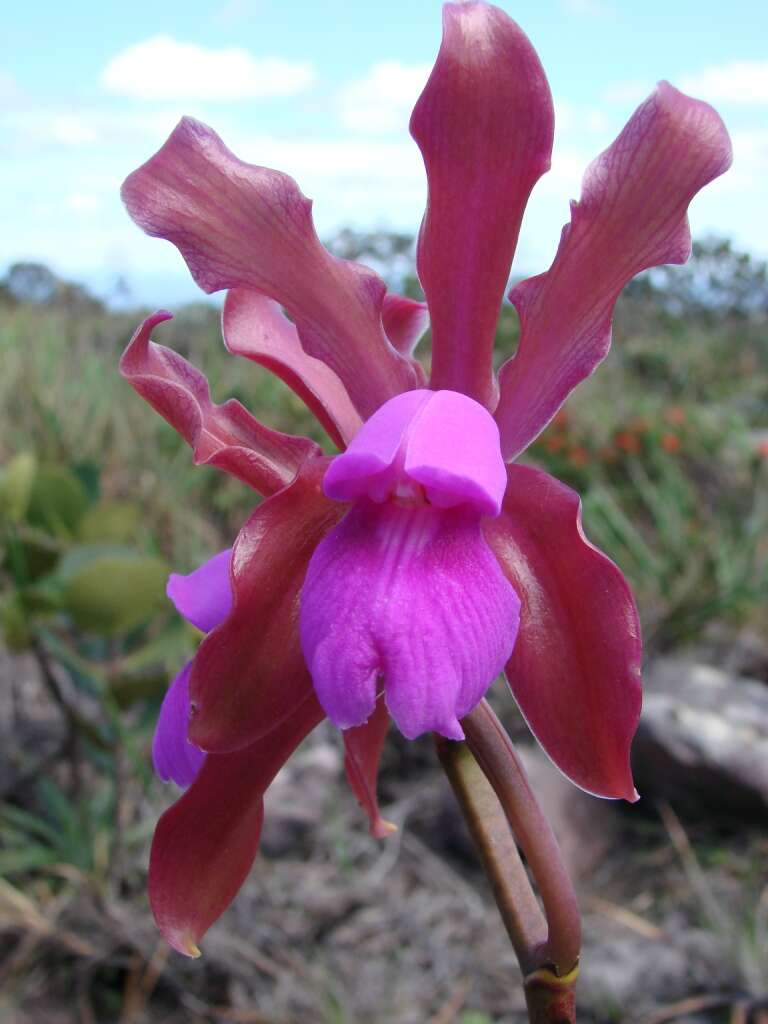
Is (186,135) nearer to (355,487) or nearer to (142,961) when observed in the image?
(355,487)

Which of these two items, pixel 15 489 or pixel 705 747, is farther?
pixel 705 747

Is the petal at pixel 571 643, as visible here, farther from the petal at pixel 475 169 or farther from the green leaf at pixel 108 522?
the green leaf at pixel 108 522

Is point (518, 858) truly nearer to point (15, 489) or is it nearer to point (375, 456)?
point (375, 456)

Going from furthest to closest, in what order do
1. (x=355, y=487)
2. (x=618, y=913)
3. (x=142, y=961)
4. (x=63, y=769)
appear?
1. (x=63, y=769)
2. (x=618, y=913)
3. (x=142, y=961)
4. (x=355, y=487)

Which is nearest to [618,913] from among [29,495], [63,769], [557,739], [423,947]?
[423,947]

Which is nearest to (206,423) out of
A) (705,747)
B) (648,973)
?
(648,973)

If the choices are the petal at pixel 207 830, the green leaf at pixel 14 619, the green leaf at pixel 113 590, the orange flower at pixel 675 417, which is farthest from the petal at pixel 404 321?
the orange flower at pixel 675 417

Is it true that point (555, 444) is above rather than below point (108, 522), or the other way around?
below
